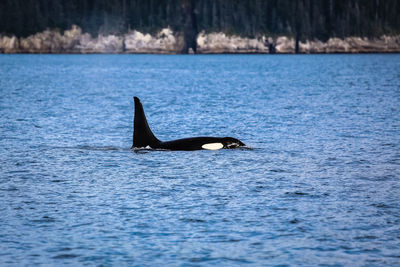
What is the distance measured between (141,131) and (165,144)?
106 centimetres

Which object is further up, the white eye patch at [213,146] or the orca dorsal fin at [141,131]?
the orca dorsal fin at [141,131]

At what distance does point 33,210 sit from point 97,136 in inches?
630

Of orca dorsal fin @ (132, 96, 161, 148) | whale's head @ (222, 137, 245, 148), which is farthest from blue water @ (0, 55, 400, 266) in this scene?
orca dorsal fin @ (132, 96, 161, 148)

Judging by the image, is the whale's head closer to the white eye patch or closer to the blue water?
the white eye patch

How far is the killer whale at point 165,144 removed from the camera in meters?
26.3

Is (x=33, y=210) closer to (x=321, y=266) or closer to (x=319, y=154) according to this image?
(x=321, y=266)

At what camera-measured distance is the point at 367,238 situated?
14.9m

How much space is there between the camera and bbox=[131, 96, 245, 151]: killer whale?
26.3m

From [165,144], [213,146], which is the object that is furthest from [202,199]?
[165,144]

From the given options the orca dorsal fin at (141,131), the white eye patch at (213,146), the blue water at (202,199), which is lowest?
the blue water at (202,199)

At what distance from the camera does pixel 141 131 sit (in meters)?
26.7

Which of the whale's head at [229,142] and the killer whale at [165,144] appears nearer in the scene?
the killer whale at [165,144]

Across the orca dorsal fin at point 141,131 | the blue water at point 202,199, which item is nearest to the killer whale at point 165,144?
the orca dorsal fin at point 141,131

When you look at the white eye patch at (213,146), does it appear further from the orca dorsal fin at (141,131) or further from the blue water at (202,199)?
the orca dorsal fin at (141,131)
